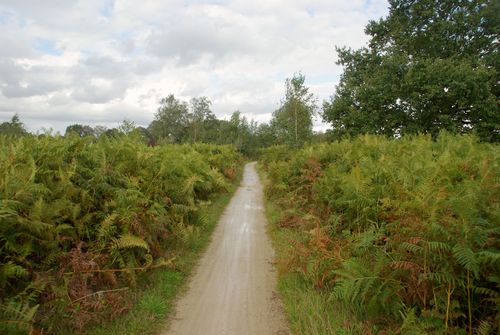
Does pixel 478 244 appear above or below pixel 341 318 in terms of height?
above

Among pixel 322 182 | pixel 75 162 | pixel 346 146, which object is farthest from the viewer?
pixel 346 146

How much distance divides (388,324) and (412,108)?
1754 centimetres

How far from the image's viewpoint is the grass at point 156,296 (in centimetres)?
437

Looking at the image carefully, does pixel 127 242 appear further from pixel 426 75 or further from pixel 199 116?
pixel 199 116

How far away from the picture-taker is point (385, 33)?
21.8 meters

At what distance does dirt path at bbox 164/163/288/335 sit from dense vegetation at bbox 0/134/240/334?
0.84m

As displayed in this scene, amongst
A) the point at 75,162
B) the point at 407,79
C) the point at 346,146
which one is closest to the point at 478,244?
the point at 75,162

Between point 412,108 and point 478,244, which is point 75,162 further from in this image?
point 412,108

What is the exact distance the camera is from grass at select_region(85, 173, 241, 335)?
14.3 feet

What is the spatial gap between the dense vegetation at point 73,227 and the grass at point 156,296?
19cm

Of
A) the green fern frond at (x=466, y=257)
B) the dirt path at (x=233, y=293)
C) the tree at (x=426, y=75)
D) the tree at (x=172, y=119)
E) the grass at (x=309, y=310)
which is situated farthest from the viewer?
the tree at (x=172, y=119)

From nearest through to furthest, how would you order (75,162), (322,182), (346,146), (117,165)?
(75,162) < (117,165) < (322,182) < (346,146)

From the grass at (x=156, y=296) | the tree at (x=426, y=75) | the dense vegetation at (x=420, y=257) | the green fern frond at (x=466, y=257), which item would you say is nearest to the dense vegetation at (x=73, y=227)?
the grass at (x=156, y=296)

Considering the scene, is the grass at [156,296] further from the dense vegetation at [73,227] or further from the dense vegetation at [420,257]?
the dense vegetation at [420,257]
